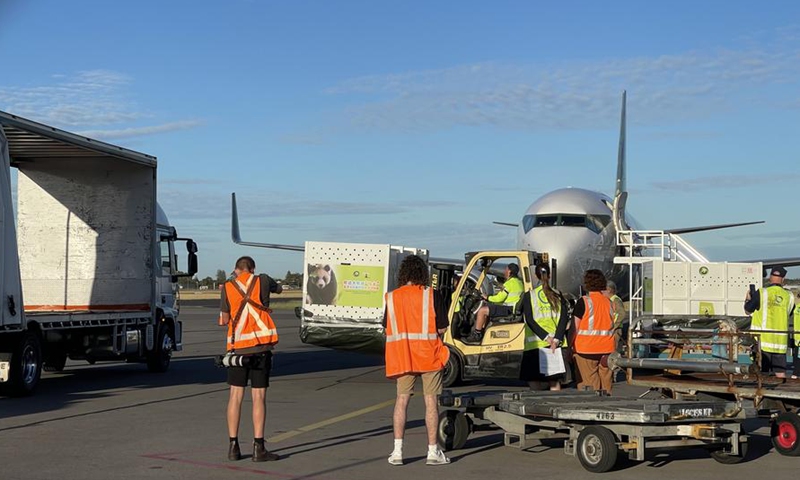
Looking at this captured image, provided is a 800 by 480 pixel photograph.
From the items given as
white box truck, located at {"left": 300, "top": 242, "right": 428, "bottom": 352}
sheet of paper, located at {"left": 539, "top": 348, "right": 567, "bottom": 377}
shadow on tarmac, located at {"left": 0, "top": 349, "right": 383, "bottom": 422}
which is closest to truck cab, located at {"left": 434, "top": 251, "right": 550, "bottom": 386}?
white box truck, located at {"left": 300, "top": 242, "right": 428, "bottom": 352}

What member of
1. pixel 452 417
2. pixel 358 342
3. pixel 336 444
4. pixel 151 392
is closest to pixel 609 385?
pixel 452 417

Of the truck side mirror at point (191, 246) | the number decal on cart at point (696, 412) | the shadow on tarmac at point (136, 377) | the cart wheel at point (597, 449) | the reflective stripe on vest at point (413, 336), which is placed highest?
the truck side mirror at point (191, 246)

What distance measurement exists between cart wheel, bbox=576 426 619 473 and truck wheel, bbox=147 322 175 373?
11.2 metres

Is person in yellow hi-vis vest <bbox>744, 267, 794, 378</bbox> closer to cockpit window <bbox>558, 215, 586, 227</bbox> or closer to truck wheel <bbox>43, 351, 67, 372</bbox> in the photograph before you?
truck wheel <bbox>43, 351, 67, 372</bbox>

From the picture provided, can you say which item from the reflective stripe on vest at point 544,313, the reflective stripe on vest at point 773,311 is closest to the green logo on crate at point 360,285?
the reflective stripe on vest at point 544,313

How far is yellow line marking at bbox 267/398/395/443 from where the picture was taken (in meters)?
10.1

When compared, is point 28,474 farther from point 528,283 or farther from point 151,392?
point 528,283

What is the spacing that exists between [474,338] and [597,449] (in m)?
6.61

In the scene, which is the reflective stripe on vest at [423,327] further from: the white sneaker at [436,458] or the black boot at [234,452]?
the black boot at [234,452]

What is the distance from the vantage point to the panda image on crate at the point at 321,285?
1597cm

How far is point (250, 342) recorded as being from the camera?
8.68 meters

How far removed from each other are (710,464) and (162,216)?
13.6m

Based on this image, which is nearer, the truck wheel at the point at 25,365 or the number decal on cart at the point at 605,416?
the number decal on cart at the point at 605,416

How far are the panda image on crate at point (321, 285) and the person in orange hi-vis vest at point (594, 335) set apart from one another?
234 inches
